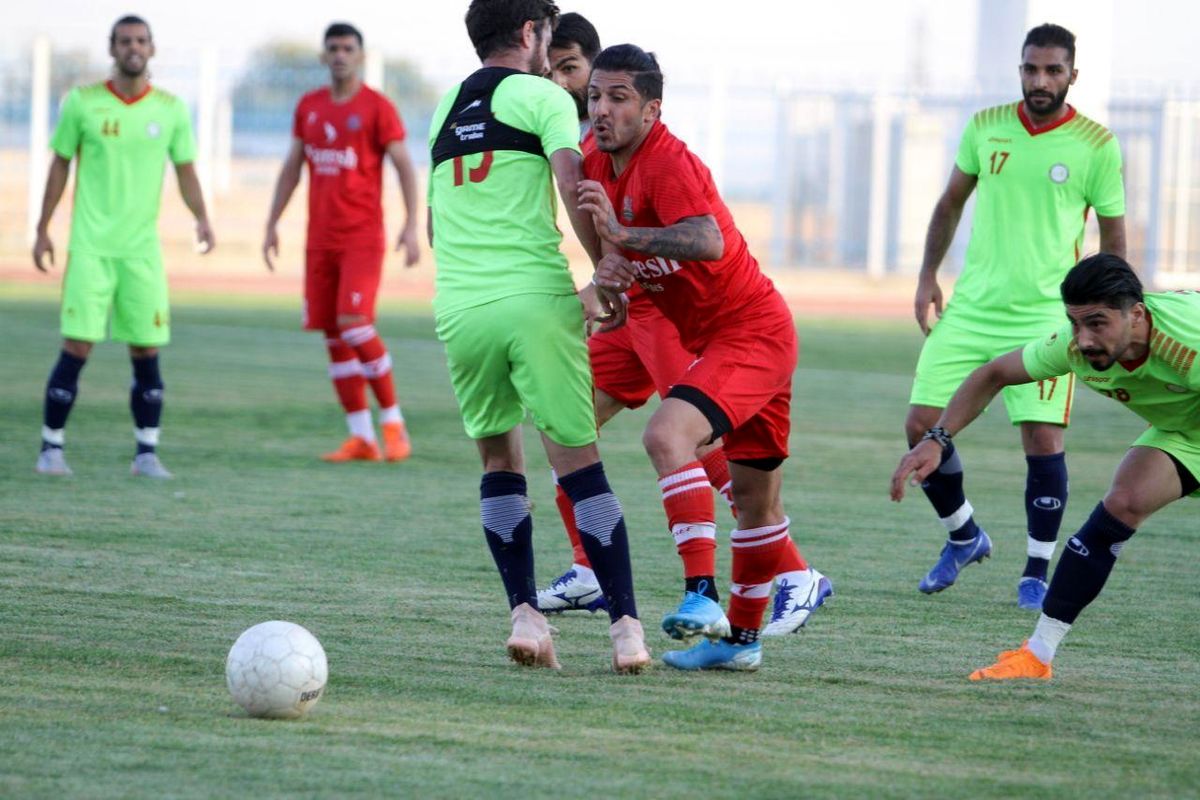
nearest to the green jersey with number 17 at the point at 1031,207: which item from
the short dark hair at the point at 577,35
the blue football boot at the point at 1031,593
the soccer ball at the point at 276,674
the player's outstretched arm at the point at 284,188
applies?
the blue football boot at the point at 1031,593

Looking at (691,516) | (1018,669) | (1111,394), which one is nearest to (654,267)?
(691,516)

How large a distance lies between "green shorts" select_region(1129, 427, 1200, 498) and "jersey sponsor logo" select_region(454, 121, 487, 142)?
2.29 meters

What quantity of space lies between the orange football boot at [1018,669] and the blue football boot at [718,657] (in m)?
0.70

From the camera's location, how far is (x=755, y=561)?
5684 mm

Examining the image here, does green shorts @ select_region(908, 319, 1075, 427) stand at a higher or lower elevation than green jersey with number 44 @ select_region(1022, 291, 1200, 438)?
lower

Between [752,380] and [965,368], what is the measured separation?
2.32 meters

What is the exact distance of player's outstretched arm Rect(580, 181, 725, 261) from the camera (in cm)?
504

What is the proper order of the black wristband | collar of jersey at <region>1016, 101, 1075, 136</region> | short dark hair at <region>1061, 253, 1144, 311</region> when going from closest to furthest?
1. short dark hair at <region>1061, 253, 1144, 311</region>
2. the black wristband
3. collar of jersey at <region>1016, 101, 1075, 136</region>

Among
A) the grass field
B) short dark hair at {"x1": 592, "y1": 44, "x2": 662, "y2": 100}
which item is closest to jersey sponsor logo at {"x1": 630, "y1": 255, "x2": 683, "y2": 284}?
short dark hair at {"x1": 592, "y1": 44, "x2": 662, "y2": 100}

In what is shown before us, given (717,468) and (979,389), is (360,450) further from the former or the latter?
(979,389)

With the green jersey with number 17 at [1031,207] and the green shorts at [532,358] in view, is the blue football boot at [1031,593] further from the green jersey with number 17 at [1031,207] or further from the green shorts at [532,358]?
the green shorts at [532,358]

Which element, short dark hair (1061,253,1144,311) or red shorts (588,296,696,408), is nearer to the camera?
short dark hair (1061,253,1144,311)

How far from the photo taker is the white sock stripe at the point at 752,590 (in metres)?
5.63

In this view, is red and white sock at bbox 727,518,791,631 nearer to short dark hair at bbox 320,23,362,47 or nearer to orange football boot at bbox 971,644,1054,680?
orange football boot at bbox 971,644,1054,680
